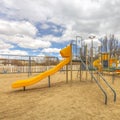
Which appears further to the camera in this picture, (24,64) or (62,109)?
(24,64)

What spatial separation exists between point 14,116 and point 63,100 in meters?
2.27

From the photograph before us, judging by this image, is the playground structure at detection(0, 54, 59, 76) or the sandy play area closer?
the sandy play area

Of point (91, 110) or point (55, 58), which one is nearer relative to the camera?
point (91, 110)

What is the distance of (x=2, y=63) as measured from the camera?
22.6 meters

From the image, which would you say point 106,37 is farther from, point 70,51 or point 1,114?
point 1,114

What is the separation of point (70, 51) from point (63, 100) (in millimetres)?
4512

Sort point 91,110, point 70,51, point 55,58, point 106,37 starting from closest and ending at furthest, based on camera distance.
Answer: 1. point 91,110
2. point 70,51
3. point 55,58
4. point 106,37

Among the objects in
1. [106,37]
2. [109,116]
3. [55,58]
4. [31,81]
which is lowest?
[109,116]

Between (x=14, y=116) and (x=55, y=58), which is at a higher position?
(x=55, y=58)

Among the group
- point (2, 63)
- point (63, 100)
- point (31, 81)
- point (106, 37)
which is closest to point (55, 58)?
point (2, 63)

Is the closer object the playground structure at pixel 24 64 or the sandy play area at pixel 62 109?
the sandy play area at pixel 62 109

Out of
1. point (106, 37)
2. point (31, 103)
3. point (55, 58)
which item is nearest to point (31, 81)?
point (31, 103)

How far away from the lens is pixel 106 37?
147 feet

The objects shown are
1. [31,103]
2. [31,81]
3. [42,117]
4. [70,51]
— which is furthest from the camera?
[70,51]
